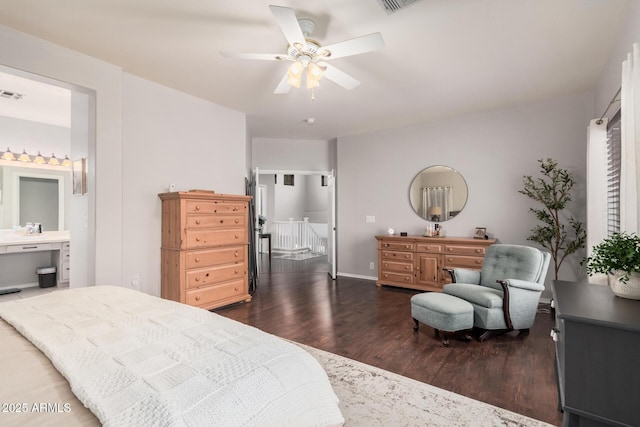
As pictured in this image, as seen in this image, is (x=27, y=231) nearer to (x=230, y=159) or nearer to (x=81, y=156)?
(x=81, y=156)

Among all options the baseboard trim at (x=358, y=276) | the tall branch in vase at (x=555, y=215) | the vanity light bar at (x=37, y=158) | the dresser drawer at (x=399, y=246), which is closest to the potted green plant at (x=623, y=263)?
the tall branch in vase at (x=555, y=215)

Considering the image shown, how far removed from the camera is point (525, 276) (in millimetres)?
3279

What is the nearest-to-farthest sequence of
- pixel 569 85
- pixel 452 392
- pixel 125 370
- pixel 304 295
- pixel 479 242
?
pixel 125 370, pixel 452 392, pixel 569 85, pixel 479 242, pixel 304 295

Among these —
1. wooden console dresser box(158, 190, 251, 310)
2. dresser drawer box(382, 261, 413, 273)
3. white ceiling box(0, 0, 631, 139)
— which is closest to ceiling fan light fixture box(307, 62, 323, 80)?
white ceiling box(0, 0, 631, 139)

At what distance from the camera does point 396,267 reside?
525cm

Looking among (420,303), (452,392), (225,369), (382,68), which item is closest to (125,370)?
(225,369)

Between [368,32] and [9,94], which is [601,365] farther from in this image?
[9,94]

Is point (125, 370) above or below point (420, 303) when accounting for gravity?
above

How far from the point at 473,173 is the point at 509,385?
3.51 metres

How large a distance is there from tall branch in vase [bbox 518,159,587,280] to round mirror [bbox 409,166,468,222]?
940 mm

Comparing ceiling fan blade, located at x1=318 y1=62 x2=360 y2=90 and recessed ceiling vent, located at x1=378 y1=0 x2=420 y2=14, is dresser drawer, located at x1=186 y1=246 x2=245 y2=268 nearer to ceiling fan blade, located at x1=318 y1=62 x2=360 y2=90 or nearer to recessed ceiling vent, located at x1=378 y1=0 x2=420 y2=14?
Result: ceiling fan blade, located at x1=318 y1=62 x2=360 y2=90

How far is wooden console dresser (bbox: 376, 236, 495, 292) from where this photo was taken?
4.54m

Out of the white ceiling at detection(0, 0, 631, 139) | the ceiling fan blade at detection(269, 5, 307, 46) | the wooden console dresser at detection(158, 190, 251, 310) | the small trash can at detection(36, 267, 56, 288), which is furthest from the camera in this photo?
the small trash can at detection(36, 267, 56, 288)

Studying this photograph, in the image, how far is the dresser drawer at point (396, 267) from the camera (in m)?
5.12
